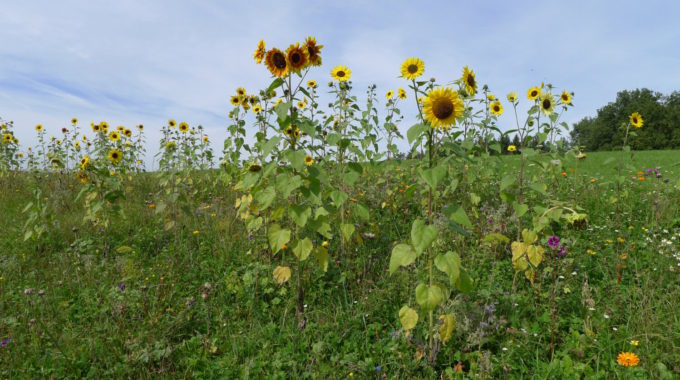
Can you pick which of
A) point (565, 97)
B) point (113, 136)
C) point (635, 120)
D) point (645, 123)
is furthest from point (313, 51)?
point (645, 123)

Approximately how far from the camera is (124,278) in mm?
2863

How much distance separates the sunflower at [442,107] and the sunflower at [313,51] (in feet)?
2.61

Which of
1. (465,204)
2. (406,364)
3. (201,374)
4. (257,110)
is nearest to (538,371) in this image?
(406,364)

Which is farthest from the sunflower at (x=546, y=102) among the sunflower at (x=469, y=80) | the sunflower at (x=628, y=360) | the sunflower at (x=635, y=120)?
the sunflower at (x=628, y=360)

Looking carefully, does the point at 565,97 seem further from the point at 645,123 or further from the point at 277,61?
the point at 645,123

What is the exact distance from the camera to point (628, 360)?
170 centimetres

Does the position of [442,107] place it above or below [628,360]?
above

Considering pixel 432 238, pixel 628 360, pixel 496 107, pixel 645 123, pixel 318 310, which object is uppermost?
pixel 645 123

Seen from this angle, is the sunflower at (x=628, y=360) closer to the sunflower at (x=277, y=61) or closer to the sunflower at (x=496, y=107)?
the sunflower at (x=277, y=61)

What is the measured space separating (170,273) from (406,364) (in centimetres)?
204

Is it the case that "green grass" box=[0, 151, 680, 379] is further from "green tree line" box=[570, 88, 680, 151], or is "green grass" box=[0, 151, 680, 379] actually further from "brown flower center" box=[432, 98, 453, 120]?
"green tree line" box=[570, 88, 680, 151]

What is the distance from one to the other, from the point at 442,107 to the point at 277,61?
1064 millimetres

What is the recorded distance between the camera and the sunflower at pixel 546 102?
3.73 meters

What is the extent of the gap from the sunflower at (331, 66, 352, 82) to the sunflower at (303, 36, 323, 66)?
1592 millimetres
